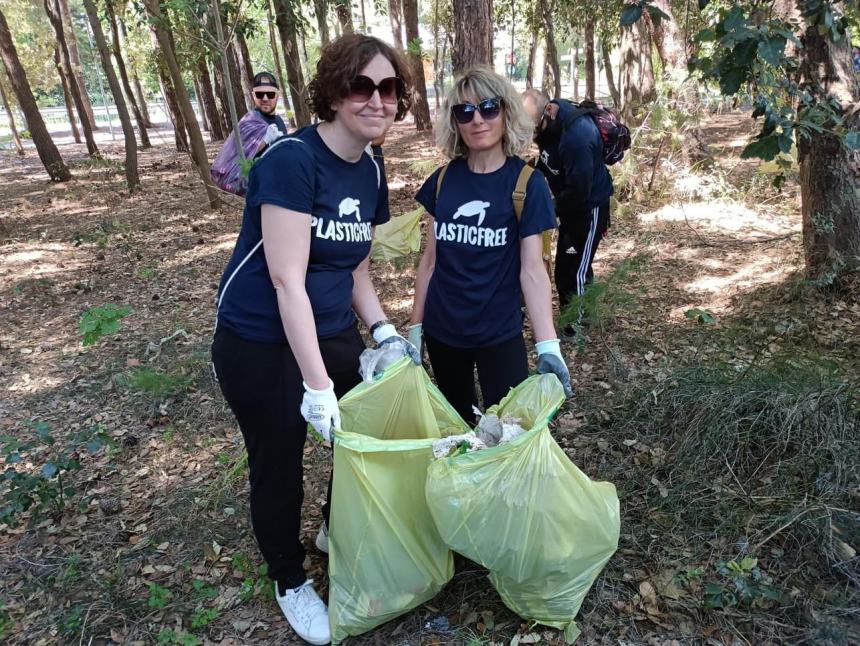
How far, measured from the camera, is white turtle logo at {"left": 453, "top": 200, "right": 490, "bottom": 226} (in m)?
1.92

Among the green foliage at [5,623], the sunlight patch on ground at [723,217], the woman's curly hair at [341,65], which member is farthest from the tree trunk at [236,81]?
the woman's curly hair at [341,65]

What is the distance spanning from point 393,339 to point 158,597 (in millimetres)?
1313

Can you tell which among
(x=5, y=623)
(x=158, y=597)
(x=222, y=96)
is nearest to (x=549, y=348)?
(x=158, y=597)

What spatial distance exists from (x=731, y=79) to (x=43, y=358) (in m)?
4.65

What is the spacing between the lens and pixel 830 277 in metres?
3.39

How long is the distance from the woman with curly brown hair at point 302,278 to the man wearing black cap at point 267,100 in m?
Answer: 3.26

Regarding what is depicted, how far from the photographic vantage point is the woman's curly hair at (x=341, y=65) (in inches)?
58.1

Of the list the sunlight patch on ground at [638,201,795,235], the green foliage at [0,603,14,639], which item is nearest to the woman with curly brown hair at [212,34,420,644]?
the green foliage at [0,603,14,639]

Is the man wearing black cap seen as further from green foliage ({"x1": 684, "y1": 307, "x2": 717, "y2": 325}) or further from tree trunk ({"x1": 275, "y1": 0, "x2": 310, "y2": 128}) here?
green foliage ({"x1": 684, "y1": 307, "x2": 717, "y2": 325})

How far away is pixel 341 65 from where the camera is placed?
1.48 metres

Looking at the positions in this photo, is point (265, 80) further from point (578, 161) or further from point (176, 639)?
point (176, 639)

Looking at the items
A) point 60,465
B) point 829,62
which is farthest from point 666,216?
point 60,465

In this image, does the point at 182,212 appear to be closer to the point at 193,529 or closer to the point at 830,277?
the point at 193,529

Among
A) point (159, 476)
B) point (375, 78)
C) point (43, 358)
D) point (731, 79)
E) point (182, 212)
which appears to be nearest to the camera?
point (375, 78)
